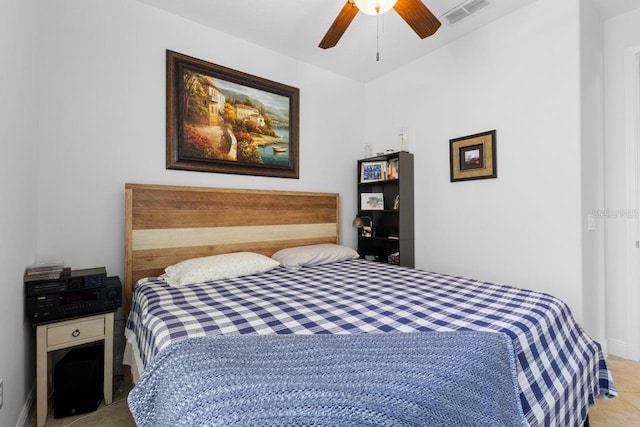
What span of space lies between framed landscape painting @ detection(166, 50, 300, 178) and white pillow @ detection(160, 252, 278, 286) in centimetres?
81

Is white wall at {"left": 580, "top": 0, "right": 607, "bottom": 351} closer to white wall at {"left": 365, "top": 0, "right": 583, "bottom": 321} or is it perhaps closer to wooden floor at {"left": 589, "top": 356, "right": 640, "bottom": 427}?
white wall at {"left": 365, "top": 0, "right": 583, "bottom": 321}

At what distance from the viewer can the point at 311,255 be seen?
258 centimetres

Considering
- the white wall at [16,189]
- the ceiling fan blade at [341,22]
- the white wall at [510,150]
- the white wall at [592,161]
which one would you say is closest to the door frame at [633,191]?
the white wall at [592,161]

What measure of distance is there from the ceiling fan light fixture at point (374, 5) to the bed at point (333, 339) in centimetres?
163

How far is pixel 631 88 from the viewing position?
7.63 feet

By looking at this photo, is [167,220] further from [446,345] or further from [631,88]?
[631,88]

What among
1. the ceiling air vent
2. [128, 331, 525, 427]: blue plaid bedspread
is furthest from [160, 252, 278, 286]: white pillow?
the ceiling air vent

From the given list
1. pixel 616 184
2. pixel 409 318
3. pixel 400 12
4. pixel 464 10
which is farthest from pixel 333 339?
pixel 616 184

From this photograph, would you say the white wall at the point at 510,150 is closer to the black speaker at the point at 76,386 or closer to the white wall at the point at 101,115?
the white wall at the point at 101,115

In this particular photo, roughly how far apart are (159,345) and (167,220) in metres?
1.36

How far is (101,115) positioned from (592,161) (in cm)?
363

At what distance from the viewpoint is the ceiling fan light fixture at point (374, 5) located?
1.64 m

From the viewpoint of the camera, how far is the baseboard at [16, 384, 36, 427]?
1.55 metres

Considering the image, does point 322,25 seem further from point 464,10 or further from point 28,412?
point 28,412
